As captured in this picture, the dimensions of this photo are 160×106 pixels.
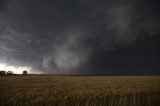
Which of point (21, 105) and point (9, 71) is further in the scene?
point (9, 71)

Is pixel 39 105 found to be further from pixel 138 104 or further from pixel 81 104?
pixel 138 104

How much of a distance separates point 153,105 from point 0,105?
11472mm

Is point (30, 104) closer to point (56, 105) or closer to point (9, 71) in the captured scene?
point (56, 105)

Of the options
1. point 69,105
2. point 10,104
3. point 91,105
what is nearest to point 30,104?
point 10,104

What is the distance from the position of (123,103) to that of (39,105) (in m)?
6.27

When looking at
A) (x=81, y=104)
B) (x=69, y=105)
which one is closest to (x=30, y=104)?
(x=69, y=105)

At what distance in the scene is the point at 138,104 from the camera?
10609 mm

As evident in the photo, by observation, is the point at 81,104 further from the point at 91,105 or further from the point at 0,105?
the point at 0,105

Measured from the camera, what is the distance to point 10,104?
10727 millimetres

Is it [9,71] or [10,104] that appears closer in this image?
[10,104]

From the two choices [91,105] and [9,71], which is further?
[9,71]

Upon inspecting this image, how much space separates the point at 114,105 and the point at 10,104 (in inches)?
312

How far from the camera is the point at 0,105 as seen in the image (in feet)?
34.1

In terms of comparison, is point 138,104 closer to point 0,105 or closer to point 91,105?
point 91,105
